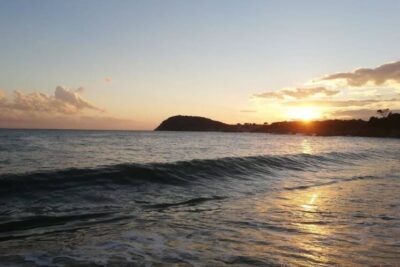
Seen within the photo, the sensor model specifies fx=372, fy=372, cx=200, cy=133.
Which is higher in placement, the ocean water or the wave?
the wave

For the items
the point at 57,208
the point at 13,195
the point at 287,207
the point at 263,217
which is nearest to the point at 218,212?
the point at 263,217

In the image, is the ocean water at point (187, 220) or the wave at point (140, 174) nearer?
the ocean water at point (187, 220)

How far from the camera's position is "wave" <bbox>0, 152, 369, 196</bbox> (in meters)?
13.7

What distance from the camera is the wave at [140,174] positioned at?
13656 millimetres

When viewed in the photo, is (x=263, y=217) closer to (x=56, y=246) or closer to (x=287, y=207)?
(x=287, y=207)

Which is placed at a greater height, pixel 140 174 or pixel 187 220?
pixel 140 174

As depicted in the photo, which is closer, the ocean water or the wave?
the ocean water

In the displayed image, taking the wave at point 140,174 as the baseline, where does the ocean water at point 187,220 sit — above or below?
below

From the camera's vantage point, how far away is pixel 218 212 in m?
10.4

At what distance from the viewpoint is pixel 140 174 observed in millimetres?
16750

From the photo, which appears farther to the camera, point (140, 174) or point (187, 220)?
point (140, 174)

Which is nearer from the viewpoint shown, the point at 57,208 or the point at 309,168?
the point at 57,208

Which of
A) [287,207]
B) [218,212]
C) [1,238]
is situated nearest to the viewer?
[1,238]

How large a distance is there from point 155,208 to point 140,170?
643 cm
